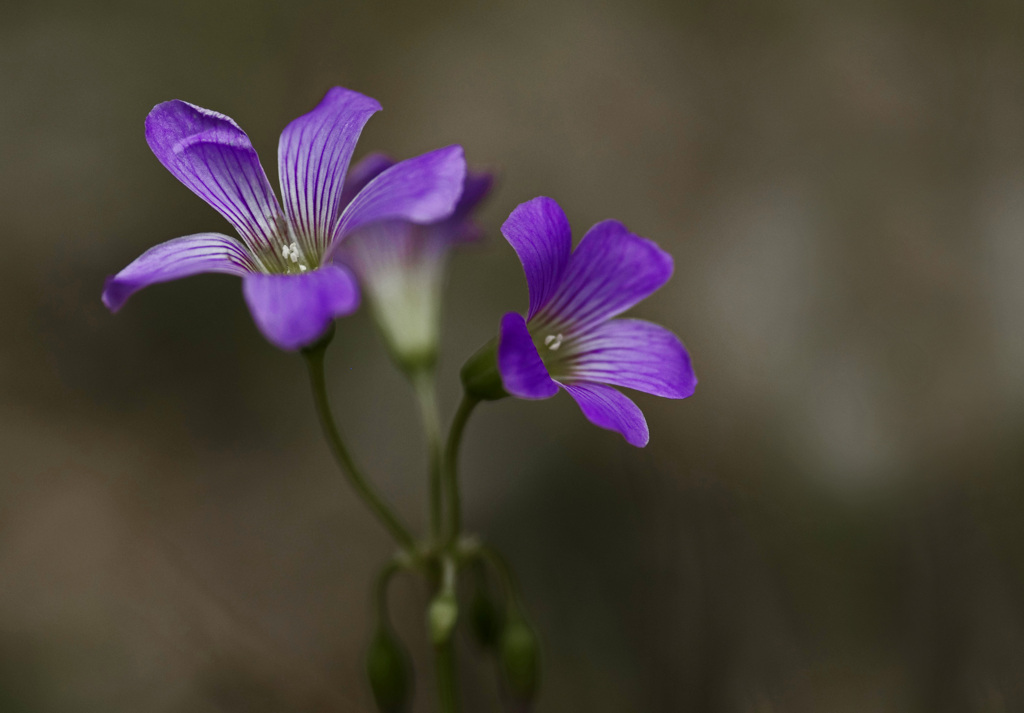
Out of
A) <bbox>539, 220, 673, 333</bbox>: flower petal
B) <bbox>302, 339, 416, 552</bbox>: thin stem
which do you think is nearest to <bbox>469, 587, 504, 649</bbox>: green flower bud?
<bbox>302, 339, 416, 552</bbox>: thin stem

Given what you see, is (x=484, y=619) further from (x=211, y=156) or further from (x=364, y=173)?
(x=211, y=156)

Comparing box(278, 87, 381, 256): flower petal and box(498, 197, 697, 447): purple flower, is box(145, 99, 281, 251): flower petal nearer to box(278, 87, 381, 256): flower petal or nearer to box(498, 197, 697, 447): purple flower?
box(278, 87, 381, 256): flower petal

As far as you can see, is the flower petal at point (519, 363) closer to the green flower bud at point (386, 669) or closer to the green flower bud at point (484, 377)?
the green flower bud at point (484, 377)

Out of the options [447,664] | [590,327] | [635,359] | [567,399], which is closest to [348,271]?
[590,327]

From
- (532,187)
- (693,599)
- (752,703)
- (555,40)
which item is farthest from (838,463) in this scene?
(555,40)

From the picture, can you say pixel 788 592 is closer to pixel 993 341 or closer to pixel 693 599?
pixel 693 599
